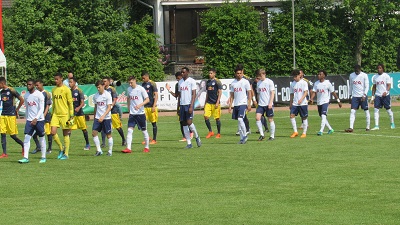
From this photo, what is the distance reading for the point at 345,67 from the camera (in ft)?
173

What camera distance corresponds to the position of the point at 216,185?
15203 millimetres

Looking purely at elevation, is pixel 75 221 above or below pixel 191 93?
below

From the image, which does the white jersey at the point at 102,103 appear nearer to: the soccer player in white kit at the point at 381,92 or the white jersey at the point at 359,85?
the white jersey at the point at 359,85

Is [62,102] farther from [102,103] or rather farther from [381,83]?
[381,83]

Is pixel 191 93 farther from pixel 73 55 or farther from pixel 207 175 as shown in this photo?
pixel 73 55

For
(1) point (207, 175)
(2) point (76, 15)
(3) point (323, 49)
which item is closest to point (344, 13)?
(3) point (323, 49)

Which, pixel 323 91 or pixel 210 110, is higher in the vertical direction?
pixel 323 91

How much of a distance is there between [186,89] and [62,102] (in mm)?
4230

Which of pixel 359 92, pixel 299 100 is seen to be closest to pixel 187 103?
pixel 299 100

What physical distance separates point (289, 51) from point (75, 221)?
40336 mm

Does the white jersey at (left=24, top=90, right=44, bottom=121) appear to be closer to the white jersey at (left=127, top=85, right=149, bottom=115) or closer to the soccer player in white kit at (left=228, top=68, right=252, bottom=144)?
the white jersey at (left=127, top=85, right=149, bottom=115)

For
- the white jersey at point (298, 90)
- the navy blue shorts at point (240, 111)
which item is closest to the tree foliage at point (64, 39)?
the white jersey at point (298, 90)

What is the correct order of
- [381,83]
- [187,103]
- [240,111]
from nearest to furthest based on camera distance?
[187,103], [240,111], [381,83]

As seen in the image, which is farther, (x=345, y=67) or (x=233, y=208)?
(x=345, y=67)
